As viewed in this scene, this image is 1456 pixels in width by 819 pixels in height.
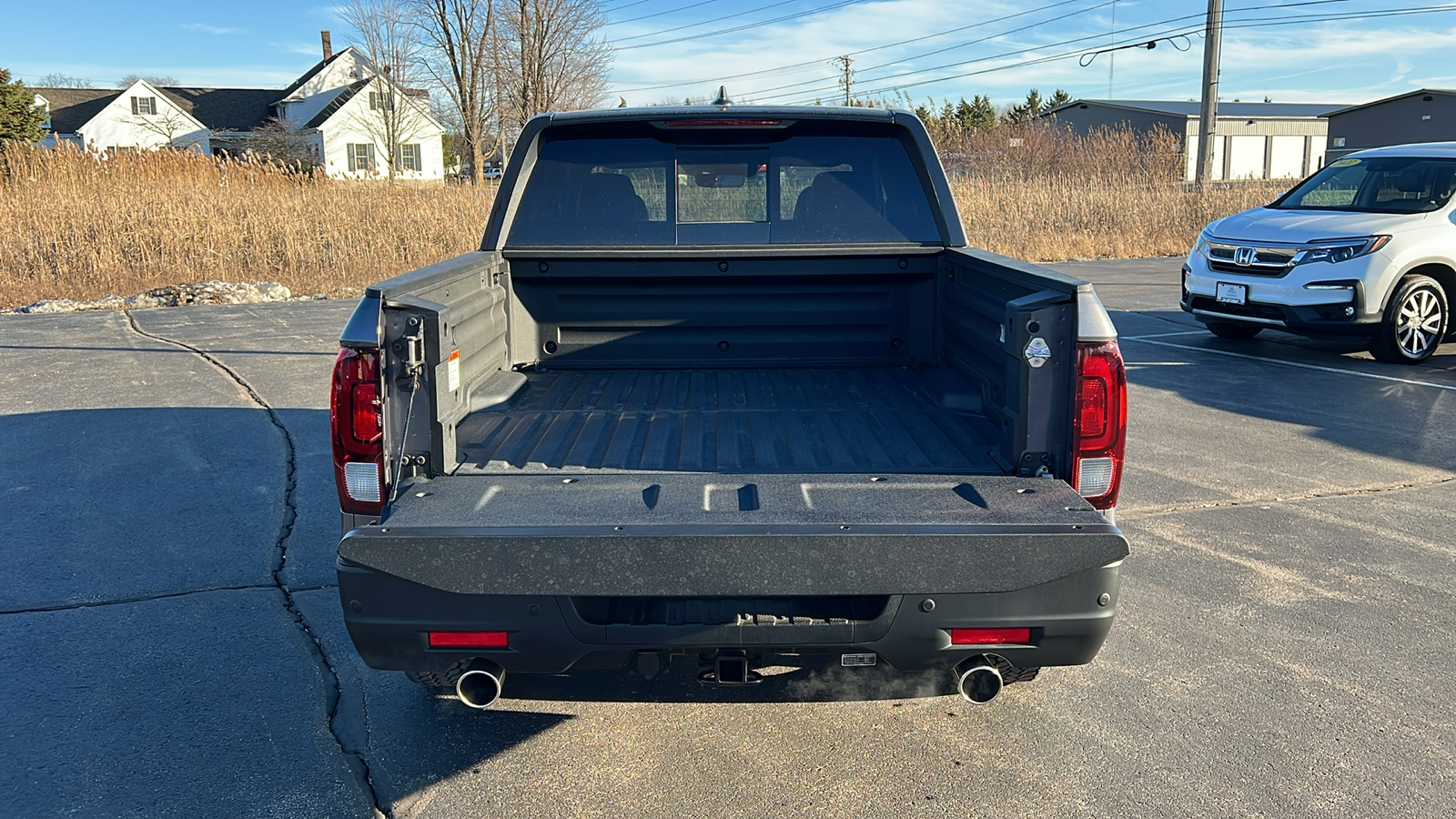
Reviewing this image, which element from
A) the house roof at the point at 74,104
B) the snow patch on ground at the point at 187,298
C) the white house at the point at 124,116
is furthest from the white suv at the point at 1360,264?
the house roof at the point at 74,104

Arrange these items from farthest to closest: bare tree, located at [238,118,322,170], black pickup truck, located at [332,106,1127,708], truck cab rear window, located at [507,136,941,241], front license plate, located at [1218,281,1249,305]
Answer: bare tree, located at [238,118,322,170] → front license plate, located at [1218,281,1249,305] → truck cab rear window, located at [507,136,941,241] → black pickup truck, located at [332,106,1127,708]

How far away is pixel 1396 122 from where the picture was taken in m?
51.2

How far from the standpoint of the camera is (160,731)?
10.7 ft

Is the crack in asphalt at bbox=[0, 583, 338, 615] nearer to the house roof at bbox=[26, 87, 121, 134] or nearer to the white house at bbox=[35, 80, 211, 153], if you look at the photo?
the white house at bbox=[35, 80, 211, 153]

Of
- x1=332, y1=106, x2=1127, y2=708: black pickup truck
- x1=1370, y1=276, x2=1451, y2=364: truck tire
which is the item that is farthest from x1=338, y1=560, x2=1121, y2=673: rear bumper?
x1=1370, y1=276, x2=1451, y2=364: truck tire

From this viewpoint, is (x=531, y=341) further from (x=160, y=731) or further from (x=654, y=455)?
(x=160, y=731)

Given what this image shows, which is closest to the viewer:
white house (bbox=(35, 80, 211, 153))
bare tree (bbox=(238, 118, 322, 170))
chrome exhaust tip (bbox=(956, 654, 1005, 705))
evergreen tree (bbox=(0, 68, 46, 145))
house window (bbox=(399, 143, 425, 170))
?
chrome exhaust tip (bbox=(956, 654, 1005, 705))

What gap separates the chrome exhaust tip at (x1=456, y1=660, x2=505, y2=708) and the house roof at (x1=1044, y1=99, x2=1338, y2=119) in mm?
59750

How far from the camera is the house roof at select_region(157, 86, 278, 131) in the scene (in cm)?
5531

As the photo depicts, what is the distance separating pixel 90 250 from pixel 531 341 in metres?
14.2

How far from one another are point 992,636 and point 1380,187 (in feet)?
31.8

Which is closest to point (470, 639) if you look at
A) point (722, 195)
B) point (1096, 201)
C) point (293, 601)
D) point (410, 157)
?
point (293, 601)

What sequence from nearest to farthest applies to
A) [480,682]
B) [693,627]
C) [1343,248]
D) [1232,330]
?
[693,627], [480,682], [1343,248], [1232,330]

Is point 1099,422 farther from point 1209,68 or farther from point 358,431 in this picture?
point 1209,68
